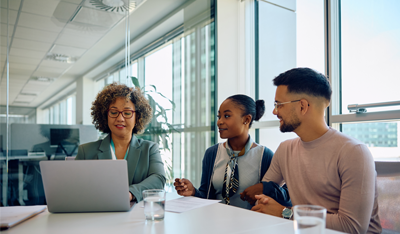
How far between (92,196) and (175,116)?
8.06 feet

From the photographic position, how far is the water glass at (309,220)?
2.44 ft

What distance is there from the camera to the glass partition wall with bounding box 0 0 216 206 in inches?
108

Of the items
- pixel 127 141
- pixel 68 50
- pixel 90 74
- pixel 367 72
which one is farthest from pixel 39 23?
pixel 367 72

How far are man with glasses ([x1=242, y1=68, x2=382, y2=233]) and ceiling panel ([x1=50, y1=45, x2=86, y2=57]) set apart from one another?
2264 mm

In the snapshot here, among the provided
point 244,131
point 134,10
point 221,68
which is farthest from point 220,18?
point 244,131

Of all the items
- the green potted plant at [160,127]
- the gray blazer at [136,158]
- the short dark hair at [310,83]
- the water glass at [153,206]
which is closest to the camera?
the water glass at [153,206]

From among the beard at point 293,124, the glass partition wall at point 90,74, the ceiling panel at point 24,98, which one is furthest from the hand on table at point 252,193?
the ceiling panel at point 24,98

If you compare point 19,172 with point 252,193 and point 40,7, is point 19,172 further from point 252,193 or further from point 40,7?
point 252,193

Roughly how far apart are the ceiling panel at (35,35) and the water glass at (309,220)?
294 centimetres

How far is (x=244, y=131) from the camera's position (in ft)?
6.88

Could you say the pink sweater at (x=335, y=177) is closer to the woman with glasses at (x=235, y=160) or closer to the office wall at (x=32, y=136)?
the woman with glasses at (x=235, y=160)

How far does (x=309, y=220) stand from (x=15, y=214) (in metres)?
1.13

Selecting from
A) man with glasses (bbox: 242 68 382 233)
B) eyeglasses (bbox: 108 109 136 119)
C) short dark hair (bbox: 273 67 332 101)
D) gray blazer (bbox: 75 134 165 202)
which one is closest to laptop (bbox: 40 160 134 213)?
gray blazer (bbox: 75 134 165 202)

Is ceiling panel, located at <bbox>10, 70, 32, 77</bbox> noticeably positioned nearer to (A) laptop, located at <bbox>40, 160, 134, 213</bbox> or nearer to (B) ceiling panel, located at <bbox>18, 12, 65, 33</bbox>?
(B) ceiling panel, located at <bbox>18, 12, 65, 33</bbox>
